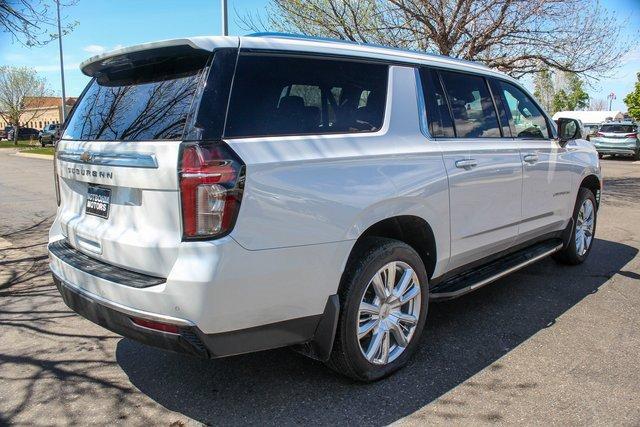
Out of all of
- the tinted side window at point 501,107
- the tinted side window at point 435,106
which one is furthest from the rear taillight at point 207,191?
the tinted side window at point 501,107

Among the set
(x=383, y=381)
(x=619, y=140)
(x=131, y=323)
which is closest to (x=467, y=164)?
(x=383, y=381)

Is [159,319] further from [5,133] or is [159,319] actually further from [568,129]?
[5,133]

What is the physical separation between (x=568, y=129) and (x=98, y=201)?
4.47 m

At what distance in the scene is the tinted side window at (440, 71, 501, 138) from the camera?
390 centimetres

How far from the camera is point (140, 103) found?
291 centimetres

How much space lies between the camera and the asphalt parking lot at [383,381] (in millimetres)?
2904

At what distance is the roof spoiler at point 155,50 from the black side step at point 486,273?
2.13m

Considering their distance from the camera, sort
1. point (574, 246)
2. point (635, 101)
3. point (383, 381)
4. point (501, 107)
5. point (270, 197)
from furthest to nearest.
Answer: point (635, 101)
point (574, 246)
point (501, 107)
point (383, 381)
point (270, 197)

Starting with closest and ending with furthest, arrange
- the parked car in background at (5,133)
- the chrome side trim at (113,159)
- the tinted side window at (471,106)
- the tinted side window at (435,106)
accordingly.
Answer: the chrome side trim at (113,159) → the tinted side window at (435,106) → the tinted side window at (471,106) → the parked car in background at (5,133)

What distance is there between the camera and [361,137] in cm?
307

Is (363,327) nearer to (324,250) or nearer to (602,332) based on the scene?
(324,250)

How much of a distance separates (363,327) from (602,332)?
6.83 ft

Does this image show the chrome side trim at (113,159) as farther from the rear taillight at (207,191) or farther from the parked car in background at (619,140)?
the parked car in background at (619,140)

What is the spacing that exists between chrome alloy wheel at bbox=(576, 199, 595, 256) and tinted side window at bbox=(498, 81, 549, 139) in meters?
1.24
